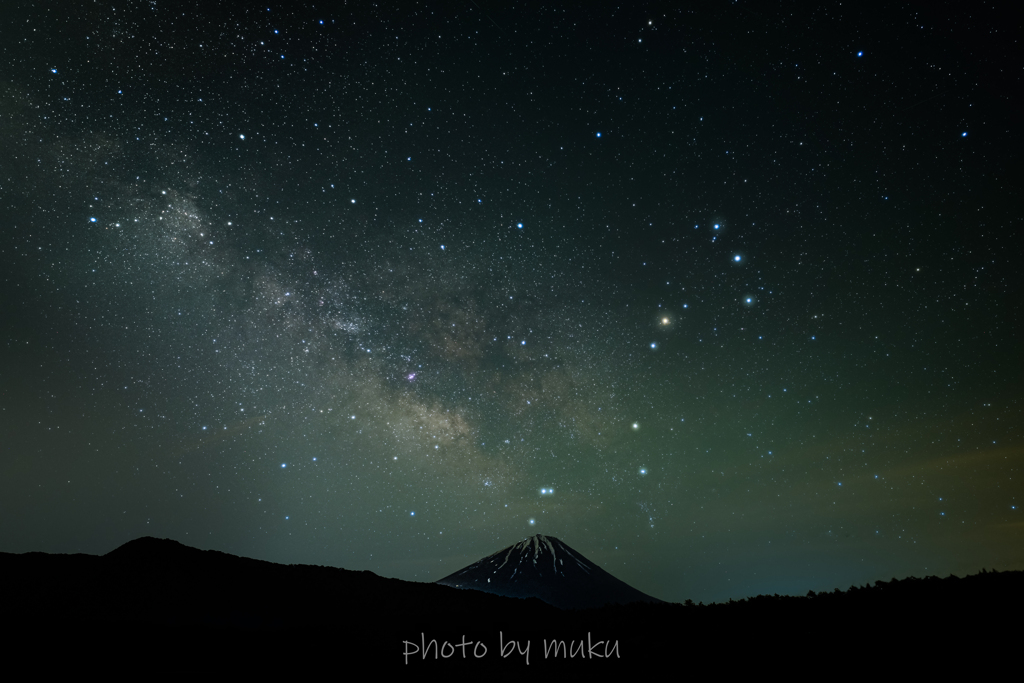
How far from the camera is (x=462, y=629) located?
2078 cm

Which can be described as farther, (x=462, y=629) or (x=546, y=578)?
(x=546, y=578)

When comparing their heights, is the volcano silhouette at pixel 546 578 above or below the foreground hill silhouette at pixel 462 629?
below

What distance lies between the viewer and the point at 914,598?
1415 cm

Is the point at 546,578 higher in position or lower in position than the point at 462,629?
lower

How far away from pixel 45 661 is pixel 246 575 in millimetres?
16123

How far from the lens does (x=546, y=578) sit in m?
100

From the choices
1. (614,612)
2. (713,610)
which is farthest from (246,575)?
(713,610)

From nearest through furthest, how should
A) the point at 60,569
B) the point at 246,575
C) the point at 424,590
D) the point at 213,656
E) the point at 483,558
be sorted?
the point at 213,656 → the point at 60,569 → the point at 246,575 → the point at 424,590 → the point at 483,558

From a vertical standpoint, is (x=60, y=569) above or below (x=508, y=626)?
above

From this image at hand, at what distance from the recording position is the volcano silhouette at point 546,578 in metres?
94.4

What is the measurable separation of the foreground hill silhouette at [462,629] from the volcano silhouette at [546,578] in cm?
7125

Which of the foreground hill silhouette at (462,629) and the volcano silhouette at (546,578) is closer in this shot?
the foreground hill silhouette at (462,629)

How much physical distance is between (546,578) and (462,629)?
285ft

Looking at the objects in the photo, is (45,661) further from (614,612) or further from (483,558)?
(483,558)
